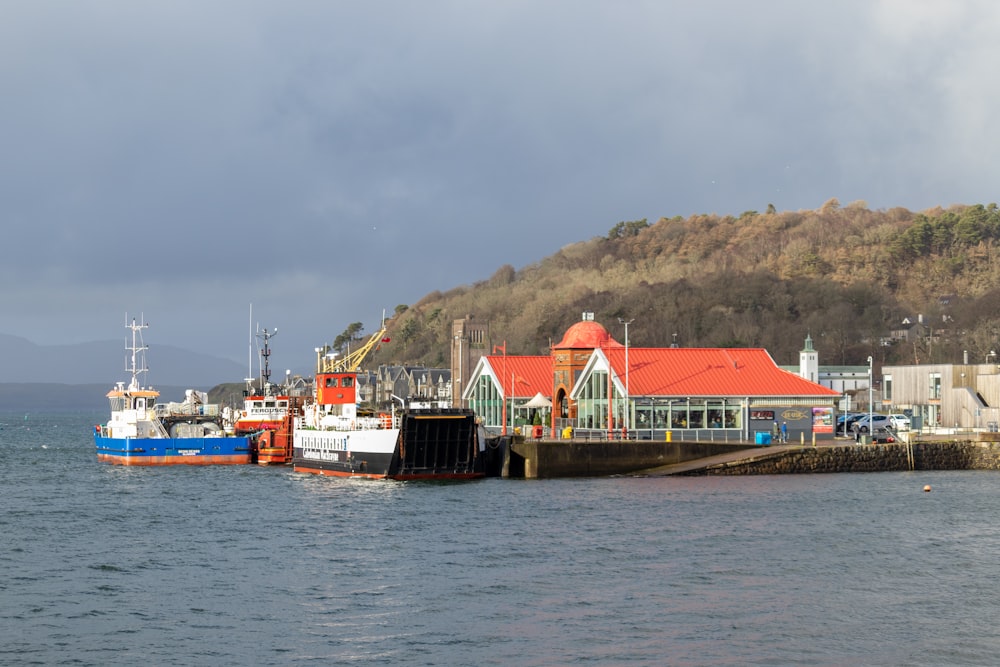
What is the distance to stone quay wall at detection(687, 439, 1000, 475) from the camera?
6825 centimetres

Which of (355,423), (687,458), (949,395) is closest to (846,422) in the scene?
(949,395)

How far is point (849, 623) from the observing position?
105 feet

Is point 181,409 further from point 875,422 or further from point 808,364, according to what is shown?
point 875,422

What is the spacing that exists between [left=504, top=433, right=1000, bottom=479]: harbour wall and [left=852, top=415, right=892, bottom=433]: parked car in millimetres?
10093

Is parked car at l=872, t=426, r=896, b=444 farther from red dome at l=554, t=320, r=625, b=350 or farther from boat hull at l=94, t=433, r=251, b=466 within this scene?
boat hull at l=94, t=433, r=251, b=466

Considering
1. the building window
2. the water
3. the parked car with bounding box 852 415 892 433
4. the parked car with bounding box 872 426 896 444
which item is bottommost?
the water

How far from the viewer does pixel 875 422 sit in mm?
86688

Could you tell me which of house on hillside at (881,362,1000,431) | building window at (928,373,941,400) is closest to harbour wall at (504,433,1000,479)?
house on hillside at (881,362,1000,431)

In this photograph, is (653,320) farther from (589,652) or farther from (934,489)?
(589,652)

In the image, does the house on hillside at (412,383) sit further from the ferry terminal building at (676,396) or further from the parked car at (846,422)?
the ferry terminal building at (676,396)

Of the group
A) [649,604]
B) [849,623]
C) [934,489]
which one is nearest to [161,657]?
[649,604]

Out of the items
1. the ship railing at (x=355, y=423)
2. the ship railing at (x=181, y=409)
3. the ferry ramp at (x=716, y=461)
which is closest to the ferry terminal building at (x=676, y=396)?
the ferry ramp at (x=716, y=461)

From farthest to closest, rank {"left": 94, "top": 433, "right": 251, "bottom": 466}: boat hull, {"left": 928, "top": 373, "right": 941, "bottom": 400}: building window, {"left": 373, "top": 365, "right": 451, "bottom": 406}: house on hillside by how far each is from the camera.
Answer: {"left": 373, "top": 365, "right": 451, "bottom": 406}: house on hillside < {"left": 928, "top": 373, "right": 941, "bottom": 400}: building window < {"left": 94, "top": 433, "right": 251, "bottom": 466}: boat hull

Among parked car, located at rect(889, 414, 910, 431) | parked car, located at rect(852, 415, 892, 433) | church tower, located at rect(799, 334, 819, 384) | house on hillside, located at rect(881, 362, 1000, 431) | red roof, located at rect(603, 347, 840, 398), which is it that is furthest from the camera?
church tower, located at rect(799, 334, 819, 384)
